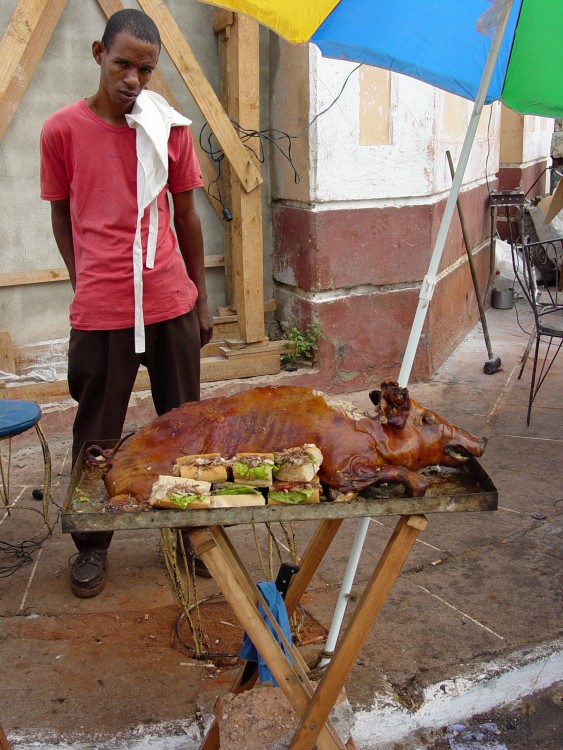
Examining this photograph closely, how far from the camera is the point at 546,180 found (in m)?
13.3

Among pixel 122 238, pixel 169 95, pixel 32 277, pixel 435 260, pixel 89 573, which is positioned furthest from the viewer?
pixel 169 95

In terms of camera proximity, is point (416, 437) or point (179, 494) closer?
point (179, 494)

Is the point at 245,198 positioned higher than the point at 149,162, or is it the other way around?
the point at 149,162

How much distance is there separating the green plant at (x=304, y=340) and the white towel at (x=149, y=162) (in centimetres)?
256

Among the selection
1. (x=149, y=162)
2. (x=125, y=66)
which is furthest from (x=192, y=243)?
(x=125, y=66)

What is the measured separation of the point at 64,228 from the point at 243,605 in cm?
191

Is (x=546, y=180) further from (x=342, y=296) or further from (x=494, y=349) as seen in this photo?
(x=342, y=296)

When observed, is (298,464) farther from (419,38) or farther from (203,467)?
(419,38)

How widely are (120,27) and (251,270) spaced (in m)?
2.70

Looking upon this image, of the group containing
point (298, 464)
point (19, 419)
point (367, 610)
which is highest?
point (298, 464)

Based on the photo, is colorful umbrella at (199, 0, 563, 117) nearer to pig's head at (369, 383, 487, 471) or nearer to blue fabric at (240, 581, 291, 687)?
pig's head at (369, 383, 487, 471)

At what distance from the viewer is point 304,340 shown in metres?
5.81

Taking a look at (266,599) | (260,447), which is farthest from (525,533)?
(260,447)

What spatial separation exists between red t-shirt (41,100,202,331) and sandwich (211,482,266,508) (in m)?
1.35
